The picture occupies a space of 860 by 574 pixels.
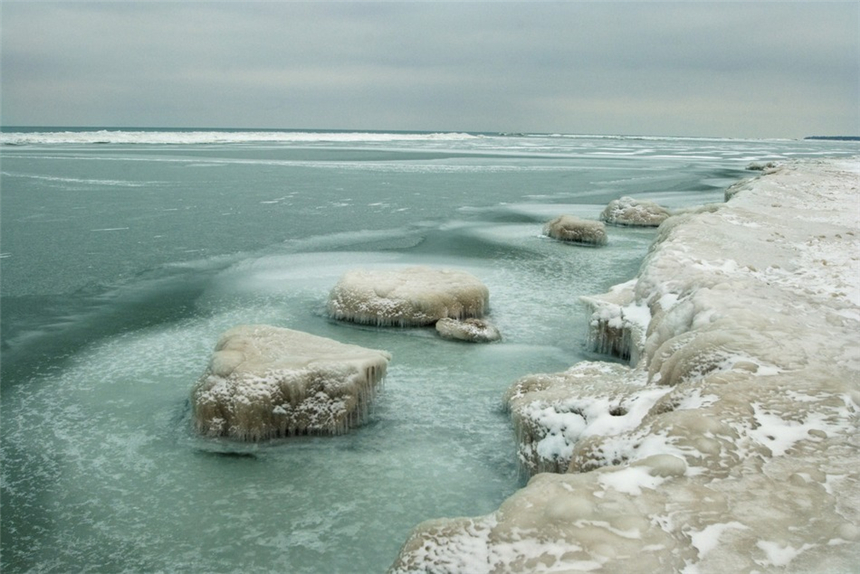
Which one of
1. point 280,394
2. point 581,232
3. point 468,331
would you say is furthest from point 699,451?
point 581,232

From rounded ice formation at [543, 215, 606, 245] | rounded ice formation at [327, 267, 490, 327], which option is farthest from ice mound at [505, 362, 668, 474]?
rounded ice formation at [543, 215, 606, 245]

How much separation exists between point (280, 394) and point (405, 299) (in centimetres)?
411

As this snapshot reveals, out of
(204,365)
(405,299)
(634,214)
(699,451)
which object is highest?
(699,451)

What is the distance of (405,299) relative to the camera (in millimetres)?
11070

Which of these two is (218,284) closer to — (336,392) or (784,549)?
(336,392)

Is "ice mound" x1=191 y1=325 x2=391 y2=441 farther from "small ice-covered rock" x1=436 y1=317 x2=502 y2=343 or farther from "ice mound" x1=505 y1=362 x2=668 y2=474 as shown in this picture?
"small ice-covered rock" x1=436 y1=317 x2=502 y2=343

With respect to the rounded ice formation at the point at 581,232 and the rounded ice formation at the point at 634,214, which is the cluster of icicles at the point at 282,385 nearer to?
the rounded ice formation at the point at 581,232

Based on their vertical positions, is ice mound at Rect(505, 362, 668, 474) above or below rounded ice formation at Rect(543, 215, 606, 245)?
above

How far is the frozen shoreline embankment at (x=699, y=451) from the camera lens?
3.50 m

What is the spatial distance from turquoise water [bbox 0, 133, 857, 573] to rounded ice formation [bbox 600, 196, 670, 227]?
124 centimetres

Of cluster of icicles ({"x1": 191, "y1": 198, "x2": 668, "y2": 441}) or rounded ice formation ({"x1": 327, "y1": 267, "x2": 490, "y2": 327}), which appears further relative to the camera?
rounded ice formation ({"x1": 327, "y1": 267, "x2": 490, "y2": 327})

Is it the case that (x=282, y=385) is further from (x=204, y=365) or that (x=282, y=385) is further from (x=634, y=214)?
(x=634, y=214)

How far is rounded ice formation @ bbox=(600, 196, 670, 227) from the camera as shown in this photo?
22297 millimetres

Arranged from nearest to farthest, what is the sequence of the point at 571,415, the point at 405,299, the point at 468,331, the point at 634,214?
the point at 571,415
the point at 468,331
the point at 405,299
the point at 634,214
